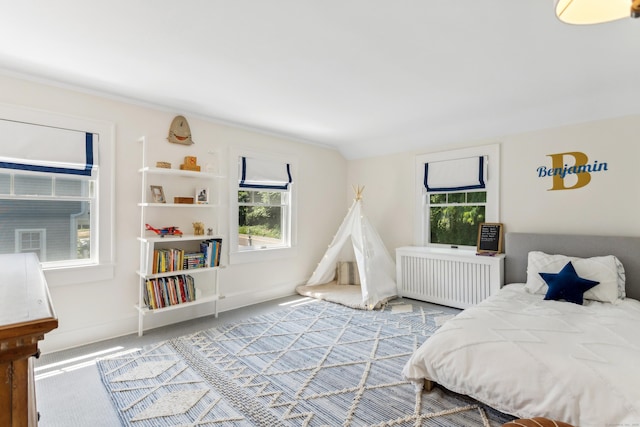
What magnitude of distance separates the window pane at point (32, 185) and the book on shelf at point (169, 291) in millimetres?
1186

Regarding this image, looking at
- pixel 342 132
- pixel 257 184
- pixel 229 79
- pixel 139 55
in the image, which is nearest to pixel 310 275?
pixel 257 184

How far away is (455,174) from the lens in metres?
4.27

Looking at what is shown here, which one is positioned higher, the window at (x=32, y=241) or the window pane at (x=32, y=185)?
the window pane at (x=32, y=185)

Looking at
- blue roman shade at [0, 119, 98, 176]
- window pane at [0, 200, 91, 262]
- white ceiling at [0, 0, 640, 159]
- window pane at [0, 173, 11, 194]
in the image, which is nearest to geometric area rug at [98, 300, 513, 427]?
window pane at [0, 200, 91, 262]

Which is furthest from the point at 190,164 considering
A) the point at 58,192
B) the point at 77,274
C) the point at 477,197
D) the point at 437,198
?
the point at 477,197

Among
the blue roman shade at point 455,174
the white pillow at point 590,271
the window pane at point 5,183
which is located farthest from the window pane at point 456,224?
the window pane at point 5,183

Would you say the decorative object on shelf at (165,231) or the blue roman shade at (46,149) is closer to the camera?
the blue roman shade at (46,149)

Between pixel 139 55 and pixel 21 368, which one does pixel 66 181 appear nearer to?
pixel 139 55

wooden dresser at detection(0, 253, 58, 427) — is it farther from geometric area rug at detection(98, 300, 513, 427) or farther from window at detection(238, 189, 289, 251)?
window at detection(238, 189, 289, 251)

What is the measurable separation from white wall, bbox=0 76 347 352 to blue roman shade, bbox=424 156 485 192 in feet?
6.48

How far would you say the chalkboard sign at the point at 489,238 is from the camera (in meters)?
3.85

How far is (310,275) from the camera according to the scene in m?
5.00

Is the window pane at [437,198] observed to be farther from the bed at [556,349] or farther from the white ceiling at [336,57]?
the bed at [556,349]

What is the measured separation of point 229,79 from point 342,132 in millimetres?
2022
